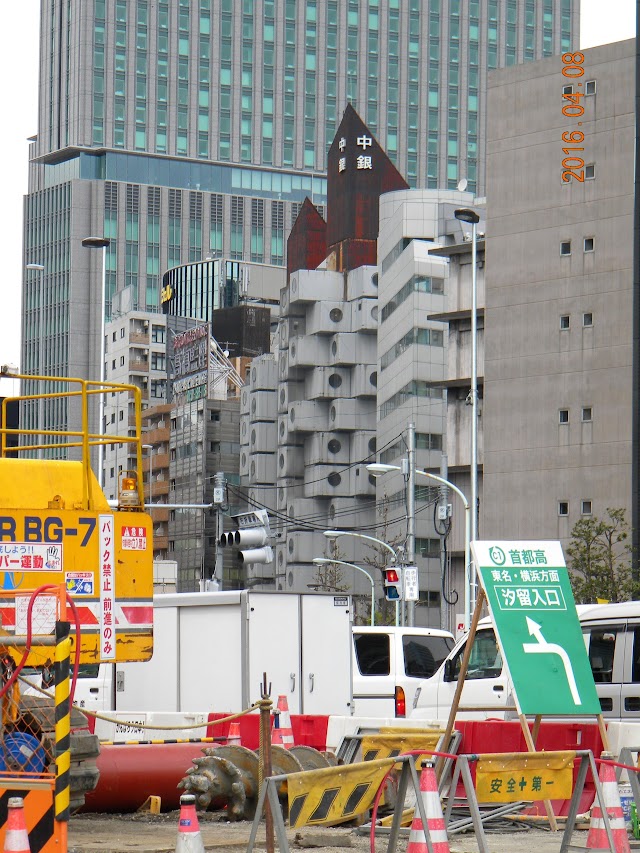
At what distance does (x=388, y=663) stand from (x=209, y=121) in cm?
15589

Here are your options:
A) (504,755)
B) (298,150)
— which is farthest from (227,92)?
(504,755)

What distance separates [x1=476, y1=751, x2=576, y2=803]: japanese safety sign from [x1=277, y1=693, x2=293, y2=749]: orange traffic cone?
556 cm

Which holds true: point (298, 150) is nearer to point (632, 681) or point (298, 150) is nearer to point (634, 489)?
→ point (634, 489)

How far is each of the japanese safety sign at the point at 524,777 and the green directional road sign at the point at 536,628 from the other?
2.67 ft

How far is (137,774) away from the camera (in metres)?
14.7

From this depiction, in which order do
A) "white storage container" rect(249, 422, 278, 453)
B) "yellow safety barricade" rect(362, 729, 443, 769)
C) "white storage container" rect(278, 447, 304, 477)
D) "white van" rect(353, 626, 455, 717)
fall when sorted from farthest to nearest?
"white storage container" rect(249, 422, 278, 453) → "white storage container" rect(278, 447, 304, 477) → "white van" rect(353, 626, 455, 717) → "yellow safety barricade" rect(362, 729, 443, 769)

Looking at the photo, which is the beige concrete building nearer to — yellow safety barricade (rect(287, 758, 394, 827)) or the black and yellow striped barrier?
yellow safety barricade (rect(287, 758, 394, 827))

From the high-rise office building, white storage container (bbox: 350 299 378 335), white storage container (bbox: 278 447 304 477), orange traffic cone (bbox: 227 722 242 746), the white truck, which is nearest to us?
orange traffic cone (bbox: 227 722 242 746)

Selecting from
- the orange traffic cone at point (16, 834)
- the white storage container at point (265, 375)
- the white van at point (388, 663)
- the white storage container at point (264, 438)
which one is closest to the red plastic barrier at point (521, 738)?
the orange traffic cone at point (16, 834)

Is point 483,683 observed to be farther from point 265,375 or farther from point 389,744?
point 265,375

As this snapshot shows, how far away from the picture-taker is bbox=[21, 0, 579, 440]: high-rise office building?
170 metres

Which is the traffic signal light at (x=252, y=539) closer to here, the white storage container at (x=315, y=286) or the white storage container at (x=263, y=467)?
the white storage container at (x=315, y=286)

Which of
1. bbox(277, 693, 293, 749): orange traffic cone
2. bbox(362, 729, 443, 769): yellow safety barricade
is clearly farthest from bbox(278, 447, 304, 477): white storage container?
bbox(362, 729, 443, 769): yellow safety barricade

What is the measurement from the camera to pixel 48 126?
177625 mm
